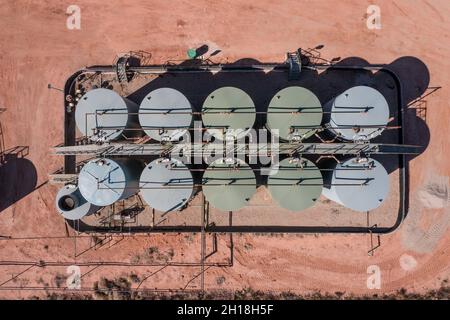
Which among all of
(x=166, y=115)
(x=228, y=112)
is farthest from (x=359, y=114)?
(x=166, y=115)

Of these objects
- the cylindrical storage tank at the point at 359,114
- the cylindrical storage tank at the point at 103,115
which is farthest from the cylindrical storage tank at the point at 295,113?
the cylindrical storage tank at the point at 103,115

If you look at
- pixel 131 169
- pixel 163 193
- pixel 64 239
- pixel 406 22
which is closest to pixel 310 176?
pixel 163 193

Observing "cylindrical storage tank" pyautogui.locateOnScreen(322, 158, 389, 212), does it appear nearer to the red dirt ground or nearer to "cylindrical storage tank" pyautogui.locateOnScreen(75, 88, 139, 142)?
the red dirt ground

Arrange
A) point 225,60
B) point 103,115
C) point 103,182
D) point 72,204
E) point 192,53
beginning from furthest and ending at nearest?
1. point 225,60
2. point 192,53
3. point 72,204
4. point 103,115
5. point 103,182

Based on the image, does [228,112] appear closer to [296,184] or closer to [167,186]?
[167,186]

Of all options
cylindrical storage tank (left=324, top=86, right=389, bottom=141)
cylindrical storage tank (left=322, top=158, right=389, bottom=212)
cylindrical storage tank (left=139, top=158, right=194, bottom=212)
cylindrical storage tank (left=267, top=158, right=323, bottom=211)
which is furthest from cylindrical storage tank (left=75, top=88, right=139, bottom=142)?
cylindrical storage tank (left=322, top=158, right=389, bottom=212)

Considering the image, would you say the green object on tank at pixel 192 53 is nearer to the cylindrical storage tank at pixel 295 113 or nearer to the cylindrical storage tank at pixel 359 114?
the cylindrical storage tank at pixel 295 113

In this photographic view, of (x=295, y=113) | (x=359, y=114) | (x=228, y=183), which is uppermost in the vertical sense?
(x=295, y=113)
